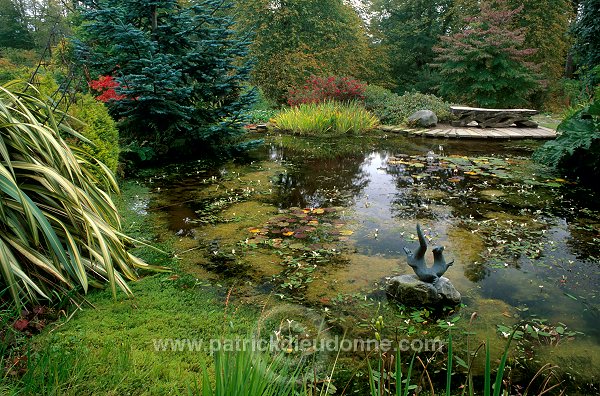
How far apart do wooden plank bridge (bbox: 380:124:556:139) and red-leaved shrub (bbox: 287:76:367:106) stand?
1.74m

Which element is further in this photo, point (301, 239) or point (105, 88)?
point (105, 88)

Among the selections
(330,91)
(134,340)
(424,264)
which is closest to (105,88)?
(134,340)

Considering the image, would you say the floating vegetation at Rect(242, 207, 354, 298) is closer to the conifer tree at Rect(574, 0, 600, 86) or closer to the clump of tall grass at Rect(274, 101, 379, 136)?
the clump of tall grass at Rect(274, 101, 379, 136)

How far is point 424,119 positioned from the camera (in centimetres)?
1002

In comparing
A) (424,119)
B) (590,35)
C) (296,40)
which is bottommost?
(424,119)

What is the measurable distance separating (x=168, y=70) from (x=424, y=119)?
6.85m

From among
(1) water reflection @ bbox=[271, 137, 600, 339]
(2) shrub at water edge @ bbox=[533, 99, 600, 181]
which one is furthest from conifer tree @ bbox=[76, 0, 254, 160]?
(2) shrub at water edge @ bbox=[533, 99, 600, 181]

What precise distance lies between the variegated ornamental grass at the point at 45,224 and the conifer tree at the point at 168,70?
2962 mm

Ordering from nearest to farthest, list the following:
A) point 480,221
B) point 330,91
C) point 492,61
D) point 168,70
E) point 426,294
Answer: point 426,294 → point 480,221 → point 168,70 → point 330,91 → point 492,61

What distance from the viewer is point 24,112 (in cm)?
238

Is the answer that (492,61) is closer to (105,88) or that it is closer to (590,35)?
(590,35)

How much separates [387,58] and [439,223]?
50.2ft

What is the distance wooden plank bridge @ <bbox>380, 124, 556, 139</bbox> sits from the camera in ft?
28.6

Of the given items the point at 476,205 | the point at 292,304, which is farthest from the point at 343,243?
the point at 476,205
